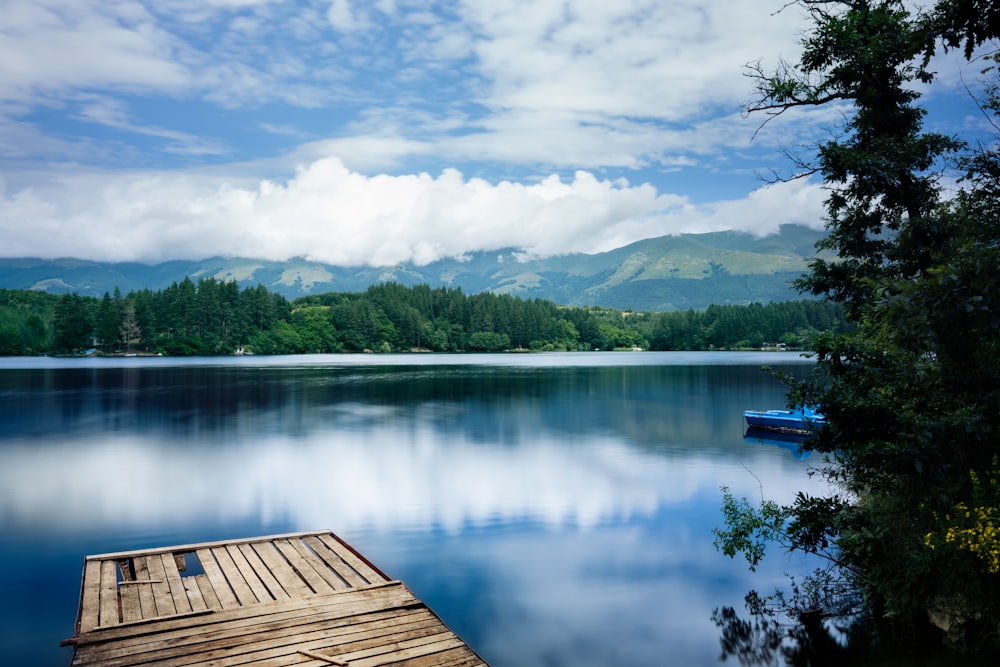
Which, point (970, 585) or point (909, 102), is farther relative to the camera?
point (909, 102)

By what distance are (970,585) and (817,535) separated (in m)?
3.04

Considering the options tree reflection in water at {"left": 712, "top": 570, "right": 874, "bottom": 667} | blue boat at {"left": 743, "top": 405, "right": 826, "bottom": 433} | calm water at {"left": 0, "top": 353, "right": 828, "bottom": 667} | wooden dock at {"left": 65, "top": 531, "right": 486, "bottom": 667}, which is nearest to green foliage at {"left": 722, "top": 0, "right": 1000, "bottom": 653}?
tree reflection in water at {"left": 712, "top": 570, "right": 874, "bottom": 667}

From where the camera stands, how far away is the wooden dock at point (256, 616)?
921 cm

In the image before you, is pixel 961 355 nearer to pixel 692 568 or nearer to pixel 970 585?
pixel 970 585

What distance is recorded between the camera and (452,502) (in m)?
24.9

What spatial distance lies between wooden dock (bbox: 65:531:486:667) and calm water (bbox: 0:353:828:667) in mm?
2119

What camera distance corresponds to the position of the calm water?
14.0 metres

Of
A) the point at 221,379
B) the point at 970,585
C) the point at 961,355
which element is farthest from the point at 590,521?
the point at 221,379

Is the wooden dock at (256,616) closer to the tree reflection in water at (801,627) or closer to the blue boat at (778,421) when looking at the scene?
the tree reflection in water at (801,627)

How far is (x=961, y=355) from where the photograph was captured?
33.8 ft

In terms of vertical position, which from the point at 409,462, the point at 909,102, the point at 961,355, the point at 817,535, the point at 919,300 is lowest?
the point at 409,462

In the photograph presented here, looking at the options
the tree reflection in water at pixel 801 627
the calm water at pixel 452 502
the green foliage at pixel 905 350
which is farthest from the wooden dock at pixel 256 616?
the green foliage at pixel 905 350

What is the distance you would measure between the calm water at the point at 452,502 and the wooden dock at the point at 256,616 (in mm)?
2119

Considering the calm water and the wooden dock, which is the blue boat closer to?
the calm water
